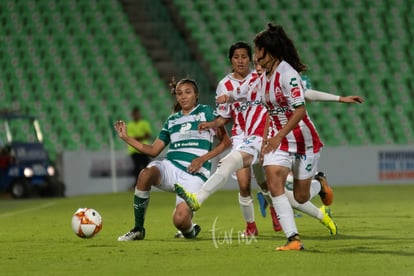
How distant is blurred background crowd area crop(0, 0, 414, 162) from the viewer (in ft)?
80.2

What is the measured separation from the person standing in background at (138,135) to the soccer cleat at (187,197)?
1292cm

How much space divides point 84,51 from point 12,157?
16.0ft

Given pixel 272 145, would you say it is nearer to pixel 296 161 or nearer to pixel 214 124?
pixel 296 161

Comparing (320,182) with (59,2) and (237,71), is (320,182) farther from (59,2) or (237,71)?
(59,2)

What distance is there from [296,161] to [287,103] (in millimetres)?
559

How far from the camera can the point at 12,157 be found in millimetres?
21234

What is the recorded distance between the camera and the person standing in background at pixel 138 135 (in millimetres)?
21719

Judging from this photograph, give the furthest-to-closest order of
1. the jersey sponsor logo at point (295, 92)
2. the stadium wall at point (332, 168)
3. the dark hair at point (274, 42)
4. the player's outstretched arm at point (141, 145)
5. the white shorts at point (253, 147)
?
the stadium wall at point (332, 168) < the player's outstretched arm at point (141, 145) < the white shorts at point (253, 147) < the dark hair at point (274, 42) < the jersey sponsor logo at point (295, 92)

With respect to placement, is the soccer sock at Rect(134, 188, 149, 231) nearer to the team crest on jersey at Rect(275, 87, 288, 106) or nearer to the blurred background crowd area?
the team crest on jersey at Rect(275, 87, 288, 106)

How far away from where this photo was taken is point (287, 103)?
8.49 metres

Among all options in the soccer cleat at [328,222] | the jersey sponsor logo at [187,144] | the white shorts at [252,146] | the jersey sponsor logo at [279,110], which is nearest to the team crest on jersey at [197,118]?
the jersey sponsor logo at [187,144]

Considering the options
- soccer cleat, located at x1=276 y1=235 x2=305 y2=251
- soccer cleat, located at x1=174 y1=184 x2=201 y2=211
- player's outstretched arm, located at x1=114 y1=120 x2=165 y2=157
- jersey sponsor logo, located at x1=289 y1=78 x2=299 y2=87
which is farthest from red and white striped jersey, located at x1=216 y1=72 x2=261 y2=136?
Answer: soccer cleat, located at x1=276 y1=235 x2=305 y2=251

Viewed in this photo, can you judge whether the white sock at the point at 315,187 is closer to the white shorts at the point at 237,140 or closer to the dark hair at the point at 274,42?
the white shorts at the point at 237,140

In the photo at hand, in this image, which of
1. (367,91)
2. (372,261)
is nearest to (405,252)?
(372,261)
